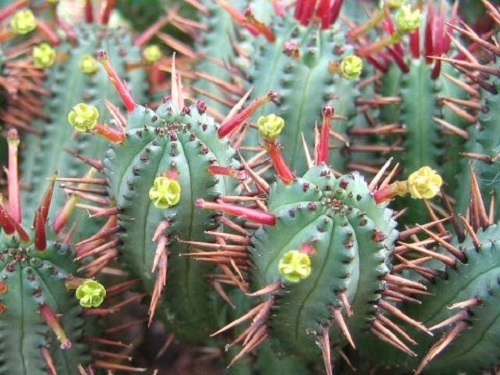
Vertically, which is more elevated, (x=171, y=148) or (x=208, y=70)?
(x=208, y=70)

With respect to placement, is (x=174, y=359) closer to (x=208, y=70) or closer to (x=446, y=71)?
(x=208, y=70)

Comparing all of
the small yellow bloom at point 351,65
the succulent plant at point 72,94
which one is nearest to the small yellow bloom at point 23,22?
the succulent plant at point 72,94

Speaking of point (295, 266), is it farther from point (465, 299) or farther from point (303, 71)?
point (303, 71)

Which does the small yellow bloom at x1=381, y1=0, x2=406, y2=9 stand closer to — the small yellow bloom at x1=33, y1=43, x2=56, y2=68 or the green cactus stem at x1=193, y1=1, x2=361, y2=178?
the green cactus stem at x1=193, y1=1, x2=361, y2=178

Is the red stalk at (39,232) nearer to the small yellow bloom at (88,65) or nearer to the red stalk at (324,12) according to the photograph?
the small yellow bloom at (88,65)

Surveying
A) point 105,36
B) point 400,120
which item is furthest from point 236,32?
point 400,120

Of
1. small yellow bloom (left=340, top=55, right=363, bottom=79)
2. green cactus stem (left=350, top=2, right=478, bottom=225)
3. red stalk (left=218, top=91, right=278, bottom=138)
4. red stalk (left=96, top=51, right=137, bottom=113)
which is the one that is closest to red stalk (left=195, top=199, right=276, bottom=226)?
red stalk (left=218, top=91, right=278, bottom=138)

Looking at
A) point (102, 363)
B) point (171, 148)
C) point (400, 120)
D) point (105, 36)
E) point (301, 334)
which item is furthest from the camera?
point (105, 36)
